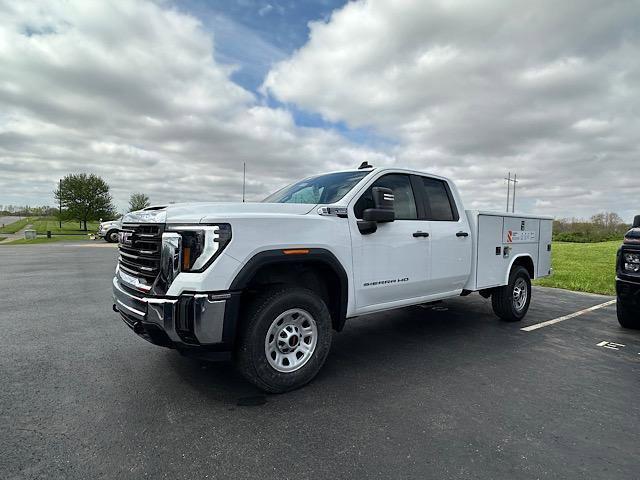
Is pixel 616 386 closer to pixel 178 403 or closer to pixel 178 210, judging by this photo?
pixel 178 403

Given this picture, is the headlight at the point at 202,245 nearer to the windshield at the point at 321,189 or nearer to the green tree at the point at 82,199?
the windshield at the point at 321,189

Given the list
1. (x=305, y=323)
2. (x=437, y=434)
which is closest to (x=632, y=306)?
(x=437, y=434)

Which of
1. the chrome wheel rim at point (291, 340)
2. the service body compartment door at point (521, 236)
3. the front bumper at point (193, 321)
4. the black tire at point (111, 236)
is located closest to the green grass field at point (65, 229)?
the black tire at point (111, 236)

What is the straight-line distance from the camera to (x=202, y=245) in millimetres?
2945

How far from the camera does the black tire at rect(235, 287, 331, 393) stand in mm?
3084

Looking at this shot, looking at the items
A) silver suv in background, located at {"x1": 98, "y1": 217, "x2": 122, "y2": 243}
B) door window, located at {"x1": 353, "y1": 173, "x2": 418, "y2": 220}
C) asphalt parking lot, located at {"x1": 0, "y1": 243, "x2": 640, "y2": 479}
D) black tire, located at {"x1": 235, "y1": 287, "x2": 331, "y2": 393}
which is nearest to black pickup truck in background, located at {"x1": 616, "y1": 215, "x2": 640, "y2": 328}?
asphalt parking lot, located at {"x1": 0, "y1": 243, "x2": 640, "y2": 479}

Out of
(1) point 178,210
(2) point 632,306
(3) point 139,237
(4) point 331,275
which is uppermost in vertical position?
(1) point 178,210

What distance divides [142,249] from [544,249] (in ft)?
20.4

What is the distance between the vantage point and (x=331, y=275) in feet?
12.3

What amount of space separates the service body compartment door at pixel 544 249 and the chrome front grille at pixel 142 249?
5907mm

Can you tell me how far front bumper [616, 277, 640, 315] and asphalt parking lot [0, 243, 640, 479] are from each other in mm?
535

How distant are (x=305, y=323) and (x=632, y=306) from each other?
16.3 feet

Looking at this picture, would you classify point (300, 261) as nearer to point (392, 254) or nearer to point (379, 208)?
point (379, 208)

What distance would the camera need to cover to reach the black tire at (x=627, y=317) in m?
5.75
